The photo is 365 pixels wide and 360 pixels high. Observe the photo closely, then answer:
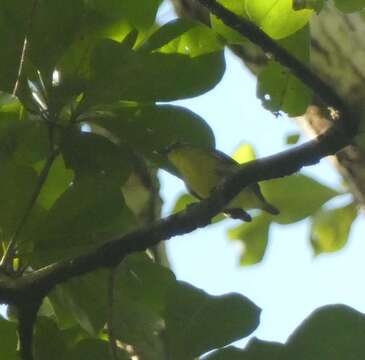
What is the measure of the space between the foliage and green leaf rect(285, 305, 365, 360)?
81mm

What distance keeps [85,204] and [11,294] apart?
0.13m

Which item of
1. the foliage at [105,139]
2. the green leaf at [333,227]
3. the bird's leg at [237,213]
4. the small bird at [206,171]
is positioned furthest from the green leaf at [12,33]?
the green leaf at [333,227]

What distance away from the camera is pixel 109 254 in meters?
0.91

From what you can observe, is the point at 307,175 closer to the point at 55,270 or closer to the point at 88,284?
the point at 88,284

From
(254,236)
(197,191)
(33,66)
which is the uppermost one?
(33,66)

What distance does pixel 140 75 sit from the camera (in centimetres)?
97

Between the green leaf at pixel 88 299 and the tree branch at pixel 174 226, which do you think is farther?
the green leaf at pixel 88 299

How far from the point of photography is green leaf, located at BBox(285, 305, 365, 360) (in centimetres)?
79

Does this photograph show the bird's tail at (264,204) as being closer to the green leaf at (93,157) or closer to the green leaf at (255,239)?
the green leaf at (255,239)

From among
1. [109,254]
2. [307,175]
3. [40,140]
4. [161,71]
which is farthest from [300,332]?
[307,175]

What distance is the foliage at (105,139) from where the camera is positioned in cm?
94

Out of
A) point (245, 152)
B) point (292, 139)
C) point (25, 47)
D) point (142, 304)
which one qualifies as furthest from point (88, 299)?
point (292, 139)

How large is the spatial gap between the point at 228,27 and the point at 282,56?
A: 8cm

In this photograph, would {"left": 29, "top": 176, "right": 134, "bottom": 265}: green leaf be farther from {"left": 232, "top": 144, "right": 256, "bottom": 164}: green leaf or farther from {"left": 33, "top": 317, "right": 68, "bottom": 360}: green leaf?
{"left": 232, "top": 144, "right": 256, "bottom": 164}: green leaf
